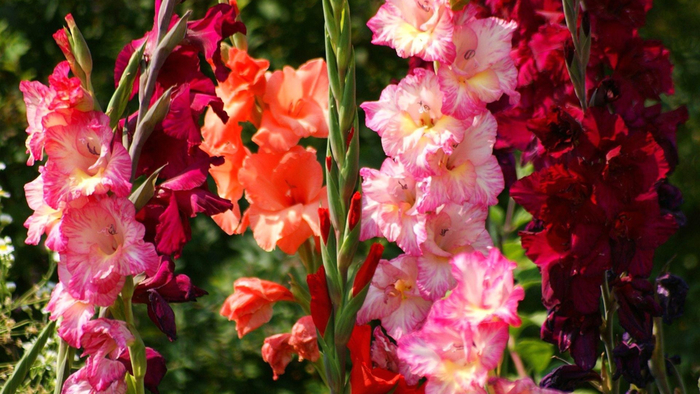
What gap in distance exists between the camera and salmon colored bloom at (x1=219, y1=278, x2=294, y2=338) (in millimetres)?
894

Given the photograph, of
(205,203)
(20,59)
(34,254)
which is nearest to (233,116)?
(205,203)

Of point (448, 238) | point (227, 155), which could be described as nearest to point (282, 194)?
point (227, 155)

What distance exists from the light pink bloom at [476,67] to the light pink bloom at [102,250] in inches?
11.0

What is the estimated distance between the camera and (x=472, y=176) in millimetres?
774

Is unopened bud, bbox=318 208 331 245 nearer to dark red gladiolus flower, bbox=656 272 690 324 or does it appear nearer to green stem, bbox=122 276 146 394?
green stem, bbox=122 276 146 394

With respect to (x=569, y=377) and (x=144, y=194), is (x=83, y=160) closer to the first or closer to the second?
(x=144, y=194)

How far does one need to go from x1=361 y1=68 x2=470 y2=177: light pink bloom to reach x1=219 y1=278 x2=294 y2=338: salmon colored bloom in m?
0.21

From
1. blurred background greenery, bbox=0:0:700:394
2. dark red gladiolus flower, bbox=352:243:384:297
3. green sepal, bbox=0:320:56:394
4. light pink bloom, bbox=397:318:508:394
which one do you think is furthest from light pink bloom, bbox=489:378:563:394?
blurred background greenery, bbox=0:0:700:394

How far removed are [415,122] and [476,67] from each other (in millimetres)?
71

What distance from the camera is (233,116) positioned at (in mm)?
895

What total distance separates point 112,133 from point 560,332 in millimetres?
415

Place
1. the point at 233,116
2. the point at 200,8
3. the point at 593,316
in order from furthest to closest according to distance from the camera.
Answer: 1. the point at 200,8
2. the point at 233,116
3. the point at 593,316

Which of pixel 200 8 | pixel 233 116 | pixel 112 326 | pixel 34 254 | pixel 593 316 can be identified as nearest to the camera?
pixel 112 326

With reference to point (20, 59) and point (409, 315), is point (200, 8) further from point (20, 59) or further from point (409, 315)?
point (409, 315)
